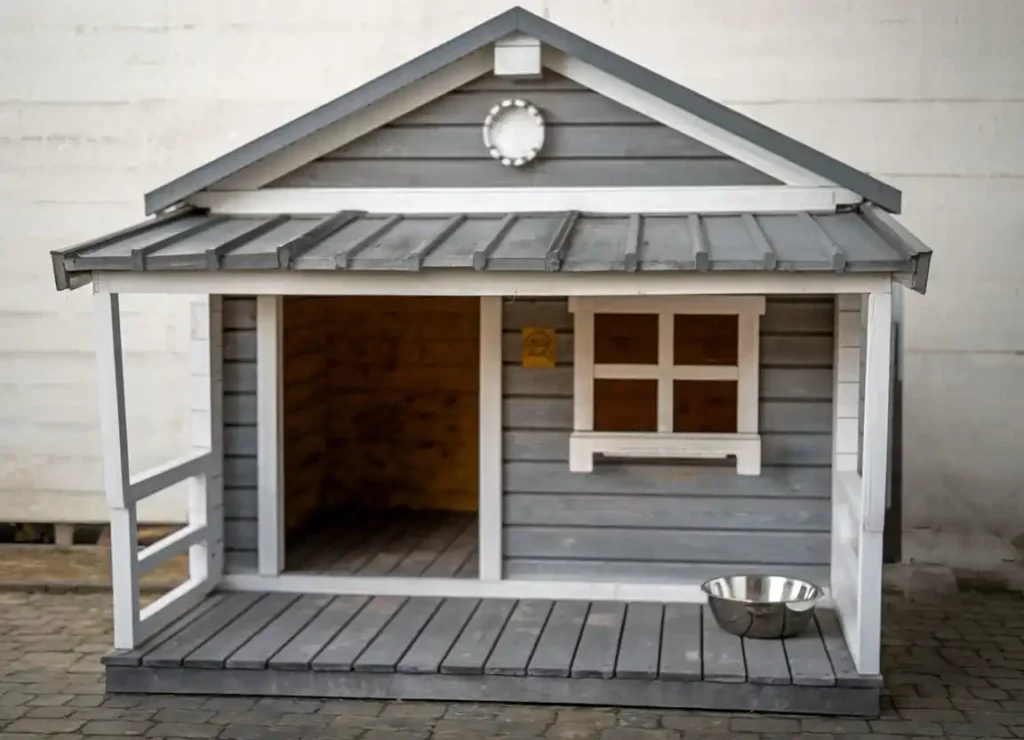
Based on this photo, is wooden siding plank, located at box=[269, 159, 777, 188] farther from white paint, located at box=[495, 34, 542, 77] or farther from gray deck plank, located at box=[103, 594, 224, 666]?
gray deck plank, located at box=[103, 594, 224, 666]

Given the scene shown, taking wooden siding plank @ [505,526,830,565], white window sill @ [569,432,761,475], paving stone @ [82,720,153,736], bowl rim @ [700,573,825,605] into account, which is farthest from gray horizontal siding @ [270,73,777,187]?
paving stone @ [82,720,153,736]

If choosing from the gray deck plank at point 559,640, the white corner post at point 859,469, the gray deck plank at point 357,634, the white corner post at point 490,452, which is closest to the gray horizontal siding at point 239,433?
the gray deck plank at point 357,634

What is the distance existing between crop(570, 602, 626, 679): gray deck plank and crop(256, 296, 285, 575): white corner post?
69.7 inches

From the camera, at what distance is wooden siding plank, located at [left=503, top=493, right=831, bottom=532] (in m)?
6.45

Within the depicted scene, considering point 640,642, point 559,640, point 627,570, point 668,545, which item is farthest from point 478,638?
point 668,545

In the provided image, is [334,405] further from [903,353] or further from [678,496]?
[903,353]

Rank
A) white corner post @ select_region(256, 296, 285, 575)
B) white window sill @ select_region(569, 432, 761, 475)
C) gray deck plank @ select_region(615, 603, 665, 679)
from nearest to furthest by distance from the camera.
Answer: gray deck plank @ select_region(615, 603, 665, 679) → white window sill @ select_region(569, 432, 761, 475) → white corner post @ select_region(256, 296, 285, 575)

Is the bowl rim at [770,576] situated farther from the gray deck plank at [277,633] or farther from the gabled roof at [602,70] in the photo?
the gray deck plank at [277,633]

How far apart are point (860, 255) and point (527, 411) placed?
2115 mm

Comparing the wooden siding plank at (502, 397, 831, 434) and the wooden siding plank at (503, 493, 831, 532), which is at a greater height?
the wooden siding plank at (502, 397, 831, 434)

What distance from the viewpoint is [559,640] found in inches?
228

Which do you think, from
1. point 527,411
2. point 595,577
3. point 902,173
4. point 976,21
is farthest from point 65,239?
point 976,21

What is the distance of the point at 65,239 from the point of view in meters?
8.61

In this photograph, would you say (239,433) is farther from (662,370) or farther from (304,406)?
(662,370)
